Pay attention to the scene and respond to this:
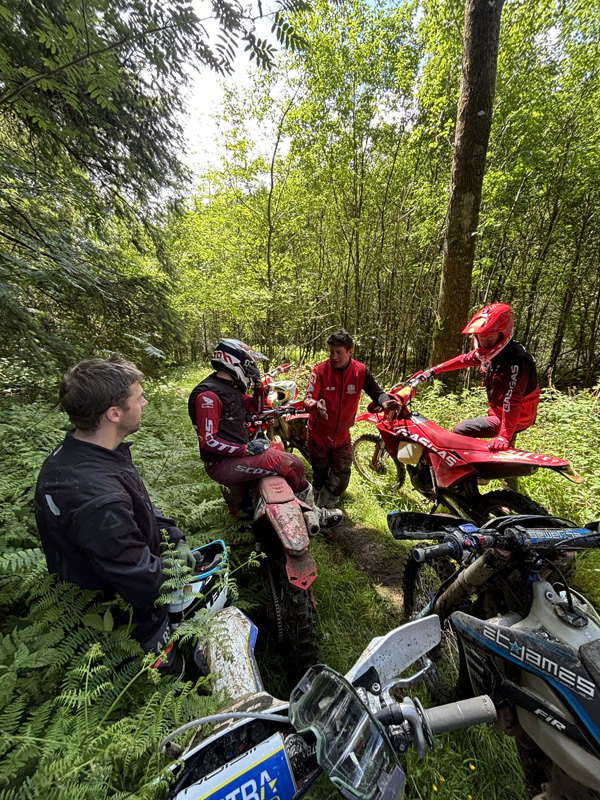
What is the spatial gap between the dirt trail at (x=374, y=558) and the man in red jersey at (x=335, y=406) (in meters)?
0.56

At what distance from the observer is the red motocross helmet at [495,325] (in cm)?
307

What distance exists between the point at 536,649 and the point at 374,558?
7.56 ft

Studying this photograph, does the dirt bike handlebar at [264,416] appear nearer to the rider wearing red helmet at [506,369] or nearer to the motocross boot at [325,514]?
the motocross boot at [325,514]

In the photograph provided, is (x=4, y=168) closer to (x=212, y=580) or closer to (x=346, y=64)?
(x=212, y=580)

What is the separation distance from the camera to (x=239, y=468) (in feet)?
8.19

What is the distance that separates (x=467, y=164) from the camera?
4.42 meters

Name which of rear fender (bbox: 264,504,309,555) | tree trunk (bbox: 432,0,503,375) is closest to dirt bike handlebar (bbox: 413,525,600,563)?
rear fender (bbox: 264,504,309,555)

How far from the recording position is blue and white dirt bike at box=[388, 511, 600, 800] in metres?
1.11

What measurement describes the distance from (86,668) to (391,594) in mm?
2562

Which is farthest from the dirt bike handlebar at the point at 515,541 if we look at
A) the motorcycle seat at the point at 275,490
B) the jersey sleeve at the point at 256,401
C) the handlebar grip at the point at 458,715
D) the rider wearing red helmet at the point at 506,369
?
the jersey sleeve at the point at 256,401

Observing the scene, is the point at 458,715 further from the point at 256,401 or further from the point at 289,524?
the point at 256,401

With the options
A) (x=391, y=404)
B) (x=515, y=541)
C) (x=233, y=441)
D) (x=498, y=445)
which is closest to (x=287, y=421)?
(x=391, y=404)

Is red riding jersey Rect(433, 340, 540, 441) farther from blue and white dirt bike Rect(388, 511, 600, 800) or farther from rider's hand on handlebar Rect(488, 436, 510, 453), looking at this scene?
blue and white dirt bike Rect(388, 511, 600, 800)

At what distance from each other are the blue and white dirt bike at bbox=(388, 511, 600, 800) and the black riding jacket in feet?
3.89
